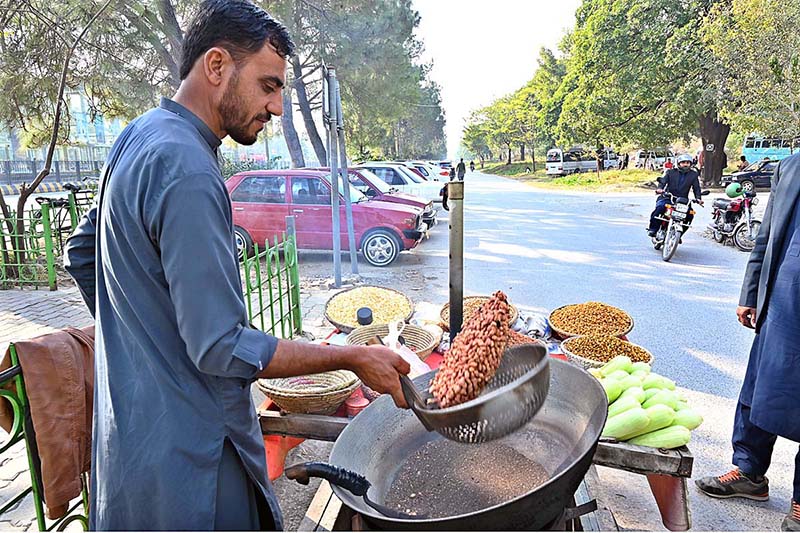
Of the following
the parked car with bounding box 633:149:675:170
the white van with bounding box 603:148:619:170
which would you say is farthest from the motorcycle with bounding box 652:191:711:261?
the white van with bounding box 603:148:619:170

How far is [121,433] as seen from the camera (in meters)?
1.30

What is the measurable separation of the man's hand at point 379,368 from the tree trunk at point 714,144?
81.5ft

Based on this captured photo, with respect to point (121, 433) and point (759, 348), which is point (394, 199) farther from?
point (121, 433)

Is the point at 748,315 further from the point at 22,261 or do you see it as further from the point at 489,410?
the point at 22,261

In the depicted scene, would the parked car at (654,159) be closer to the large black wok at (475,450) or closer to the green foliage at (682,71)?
the green foliage at (682,71)

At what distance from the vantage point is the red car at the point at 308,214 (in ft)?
30.0

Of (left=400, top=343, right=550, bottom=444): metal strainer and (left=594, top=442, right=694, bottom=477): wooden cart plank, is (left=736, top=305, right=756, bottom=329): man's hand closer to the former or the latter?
(left=594, top=442, right=694, bottom=477): wooden cart plank

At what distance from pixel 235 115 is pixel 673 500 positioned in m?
2.36

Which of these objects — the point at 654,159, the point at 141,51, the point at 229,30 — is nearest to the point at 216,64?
the point at 229,30

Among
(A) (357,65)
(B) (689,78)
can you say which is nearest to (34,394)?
(A) (357,65)

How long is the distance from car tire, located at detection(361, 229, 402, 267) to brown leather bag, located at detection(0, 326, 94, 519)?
7473mm

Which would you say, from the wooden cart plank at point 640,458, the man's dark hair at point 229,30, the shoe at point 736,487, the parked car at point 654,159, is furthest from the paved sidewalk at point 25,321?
the parked car at point 654,159

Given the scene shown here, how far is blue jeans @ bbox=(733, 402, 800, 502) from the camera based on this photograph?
2.82m

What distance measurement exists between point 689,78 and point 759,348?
19.4 metres
